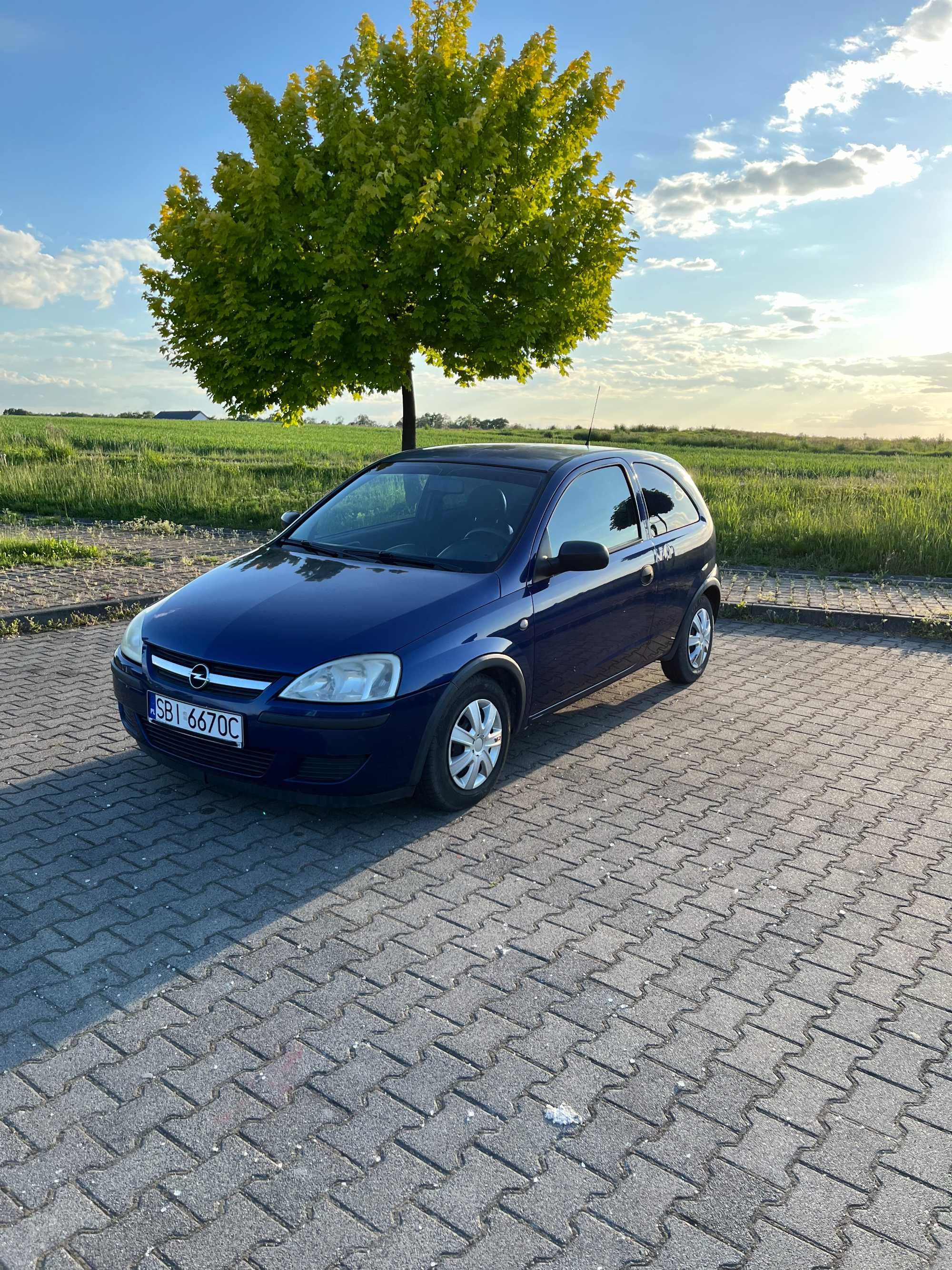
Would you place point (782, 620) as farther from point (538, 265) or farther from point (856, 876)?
point (538, 265)

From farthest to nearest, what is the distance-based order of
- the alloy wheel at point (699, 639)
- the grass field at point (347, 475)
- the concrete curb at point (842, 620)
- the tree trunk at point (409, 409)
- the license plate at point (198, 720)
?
the tree trunk at point (409, 409) → the grass field at point (347, 475) → the concrete curb at point (842, 620) → the alloy wheel at point (699, 639) → the license plate at point (198, 720)

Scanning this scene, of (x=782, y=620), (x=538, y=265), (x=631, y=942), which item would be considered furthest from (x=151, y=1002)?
(x=538, y=265)

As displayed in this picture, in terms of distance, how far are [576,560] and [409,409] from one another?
36.4 feet

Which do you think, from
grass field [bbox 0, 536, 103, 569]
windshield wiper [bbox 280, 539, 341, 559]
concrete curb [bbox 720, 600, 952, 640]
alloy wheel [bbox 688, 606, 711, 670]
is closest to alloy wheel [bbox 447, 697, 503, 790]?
windshield wiper [bbox 280, 539, 341, 559]

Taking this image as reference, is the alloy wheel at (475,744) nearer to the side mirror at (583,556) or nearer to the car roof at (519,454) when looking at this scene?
the side mirror at (583,556)

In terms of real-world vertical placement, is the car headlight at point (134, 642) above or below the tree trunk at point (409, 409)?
below

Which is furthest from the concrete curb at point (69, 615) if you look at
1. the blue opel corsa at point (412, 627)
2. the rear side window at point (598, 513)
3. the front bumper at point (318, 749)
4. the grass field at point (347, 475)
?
the grass field at point (347, 475)

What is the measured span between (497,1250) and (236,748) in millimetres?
2554

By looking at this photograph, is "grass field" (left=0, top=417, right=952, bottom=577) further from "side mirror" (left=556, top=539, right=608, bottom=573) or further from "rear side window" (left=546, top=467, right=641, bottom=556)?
"side mirror" (left=556, top=539, right=608, bottom=573)

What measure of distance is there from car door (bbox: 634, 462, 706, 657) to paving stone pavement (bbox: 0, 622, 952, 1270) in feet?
4.20

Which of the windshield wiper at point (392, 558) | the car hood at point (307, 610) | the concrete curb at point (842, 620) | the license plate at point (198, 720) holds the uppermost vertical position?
the windshield wiper at point (392, 558)

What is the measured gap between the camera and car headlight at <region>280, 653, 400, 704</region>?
4.39 metres

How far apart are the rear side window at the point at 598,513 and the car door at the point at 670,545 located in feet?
0.72

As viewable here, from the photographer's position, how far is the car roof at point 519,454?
597cm
